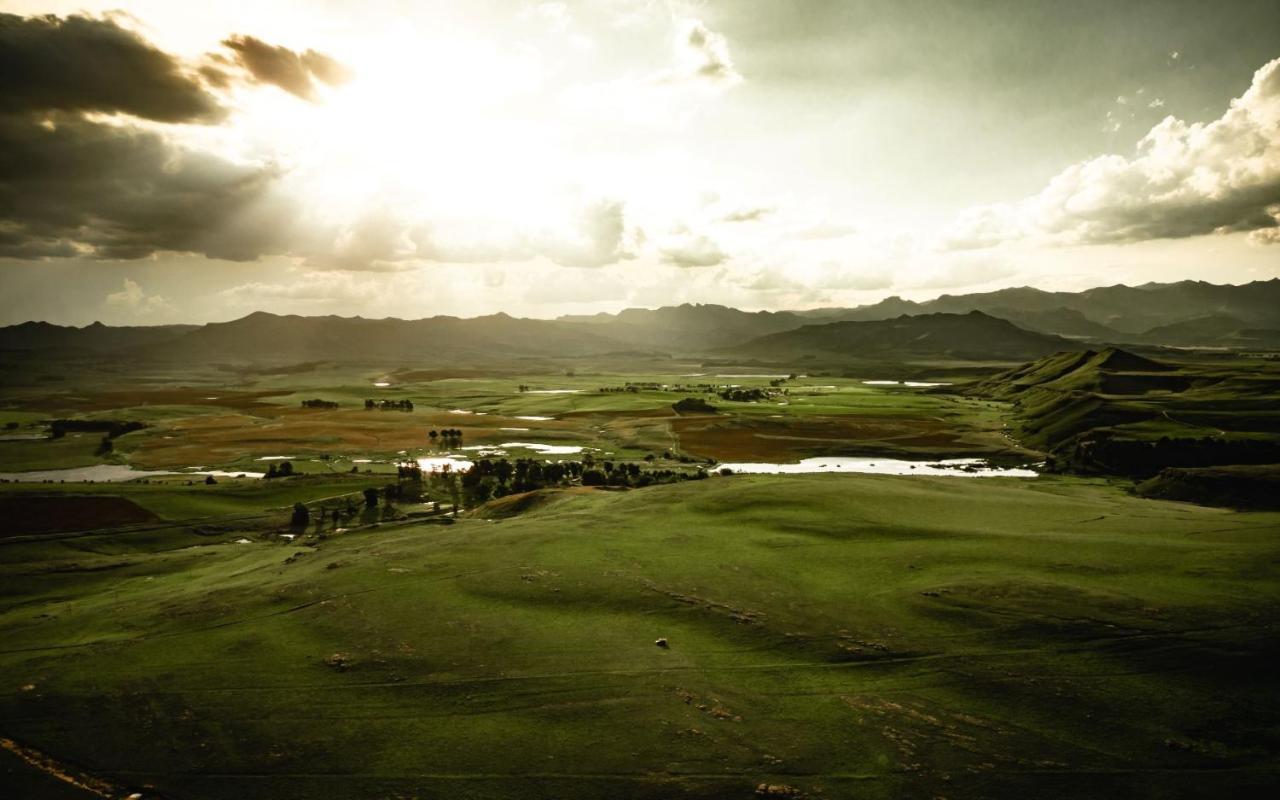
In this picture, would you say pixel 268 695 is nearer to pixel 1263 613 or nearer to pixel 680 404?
pixel 1263 613

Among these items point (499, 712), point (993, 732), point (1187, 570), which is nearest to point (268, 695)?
point (499, 712)

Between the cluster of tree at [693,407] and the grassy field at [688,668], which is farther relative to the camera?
the cluster of tree at [693,407]

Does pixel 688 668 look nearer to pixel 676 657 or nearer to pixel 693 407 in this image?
pixel 676 657

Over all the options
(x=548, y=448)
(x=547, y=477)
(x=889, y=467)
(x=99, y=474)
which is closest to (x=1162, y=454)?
(x=889, y=467)

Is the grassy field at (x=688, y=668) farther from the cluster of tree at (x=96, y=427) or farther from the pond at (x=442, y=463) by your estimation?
the cluster of tree at (x=96, y=427)

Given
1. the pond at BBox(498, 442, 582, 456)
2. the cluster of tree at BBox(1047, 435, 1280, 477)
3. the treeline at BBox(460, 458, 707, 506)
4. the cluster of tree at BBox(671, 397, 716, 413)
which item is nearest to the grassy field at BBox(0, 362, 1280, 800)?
the treeline at BBox(460, 458, 707, 506)

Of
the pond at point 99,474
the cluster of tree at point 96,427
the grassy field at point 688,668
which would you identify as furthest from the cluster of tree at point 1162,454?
the cluster of tree at point 96,427
